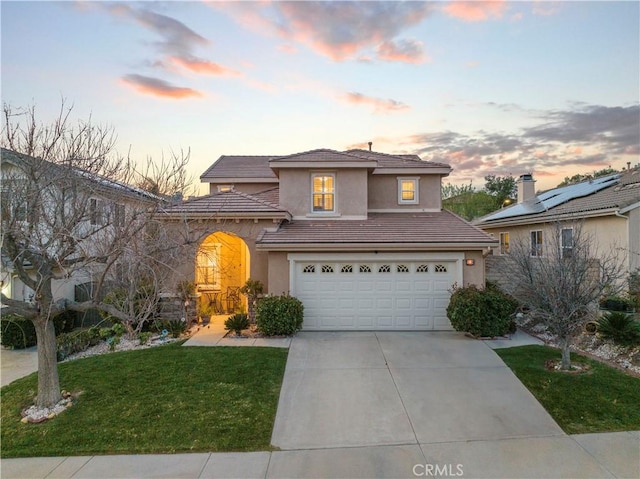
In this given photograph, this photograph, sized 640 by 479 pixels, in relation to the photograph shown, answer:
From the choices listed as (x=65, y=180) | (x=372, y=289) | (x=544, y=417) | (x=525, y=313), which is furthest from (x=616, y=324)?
(x=65, y=180)

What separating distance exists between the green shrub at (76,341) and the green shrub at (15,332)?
1.46 meters

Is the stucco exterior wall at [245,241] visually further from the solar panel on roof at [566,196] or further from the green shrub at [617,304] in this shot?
the solar panel on roof at [566,196]

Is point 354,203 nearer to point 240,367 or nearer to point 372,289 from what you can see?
point 372,289

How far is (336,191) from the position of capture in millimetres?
12609

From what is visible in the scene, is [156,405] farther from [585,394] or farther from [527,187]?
[527,187]

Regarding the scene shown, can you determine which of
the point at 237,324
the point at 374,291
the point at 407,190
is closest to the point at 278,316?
the point at 237,324

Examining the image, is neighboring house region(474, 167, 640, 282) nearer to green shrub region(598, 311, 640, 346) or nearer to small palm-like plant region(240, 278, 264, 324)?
green shrub region(598, 311, 640, 346)

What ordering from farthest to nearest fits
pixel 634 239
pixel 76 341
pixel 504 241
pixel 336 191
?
pixel 504 241
pixel 336 191
pixel 634 239
pixel 76 341

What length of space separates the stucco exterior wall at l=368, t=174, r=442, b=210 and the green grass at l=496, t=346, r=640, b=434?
7.45 meters

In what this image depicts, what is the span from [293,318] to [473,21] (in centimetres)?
1110

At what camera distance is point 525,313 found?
10.9 meters

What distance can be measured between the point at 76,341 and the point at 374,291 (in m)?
8.72

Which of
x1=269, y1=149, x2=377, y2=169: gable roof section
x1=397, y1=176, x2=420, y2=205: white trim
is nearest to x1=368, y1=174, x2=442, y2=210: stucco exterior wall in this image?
x1=397, y1=176, x2=420, y2=205: white trim

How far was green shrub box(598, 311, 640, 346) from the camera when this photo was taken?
26.3 feet
